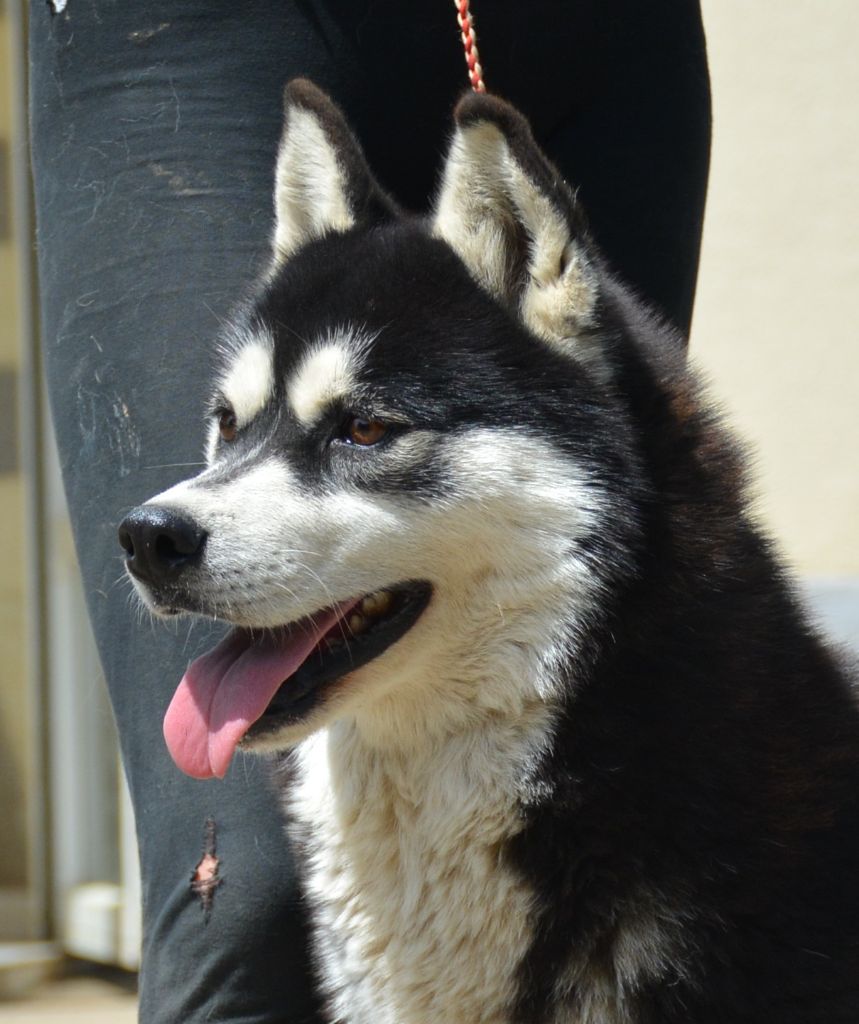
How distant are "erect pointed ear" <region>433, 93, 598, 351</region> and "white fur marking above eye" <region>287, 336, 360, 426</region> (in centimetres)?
24

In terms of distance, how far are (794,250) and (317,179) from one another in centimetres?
307

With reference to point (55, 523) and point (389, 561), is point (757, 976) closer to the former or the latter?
point (389, 561)

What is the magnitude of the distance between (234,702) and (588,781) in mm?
508

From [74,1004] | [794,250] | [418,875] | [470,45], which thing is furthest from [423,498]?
[794,250]

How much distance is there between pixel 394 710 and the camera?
216cm

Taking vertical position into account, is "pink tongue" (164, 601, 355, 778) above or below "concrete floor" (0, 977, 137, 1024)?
above

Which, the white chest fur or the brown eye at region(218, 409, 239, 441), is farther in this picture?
the brown eye at region(218, 409, 239, 441)

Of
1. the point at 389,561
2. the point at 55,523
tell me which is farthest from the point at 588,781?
the point at 55,523

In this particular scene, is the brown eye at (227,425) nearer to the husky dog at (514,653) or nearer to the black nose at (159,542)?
the husky dog at (514,653)

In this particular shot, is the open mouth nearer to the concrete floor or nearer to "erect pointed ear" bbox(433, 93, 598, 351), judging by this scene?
"erect pointed ear" bbox(433, 93, 598, 351)

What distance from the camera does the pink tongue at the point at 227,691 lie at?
1997 millimetres

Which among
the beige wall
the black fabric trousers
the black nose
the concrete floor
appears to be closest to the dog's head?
the black nose

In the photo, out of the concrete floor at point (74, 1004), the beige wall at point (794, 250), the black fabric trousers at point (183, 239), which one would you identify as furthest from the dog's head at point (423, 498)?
the beige wall at point (794, 250)

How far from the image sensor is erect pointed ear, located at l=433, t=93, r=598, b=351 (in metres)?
2.05
